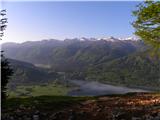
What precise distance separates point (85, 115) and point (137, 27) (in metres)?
21.9

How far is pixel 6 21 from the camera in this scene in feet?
143

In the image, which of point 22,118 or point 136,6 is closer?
point 22,118

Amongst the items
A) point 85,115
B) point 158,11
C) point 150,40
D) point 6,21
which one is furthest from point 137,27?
point 85,115

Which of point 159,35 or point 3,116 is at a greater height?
point 159,35

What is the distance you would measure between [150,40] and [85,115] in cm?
2171

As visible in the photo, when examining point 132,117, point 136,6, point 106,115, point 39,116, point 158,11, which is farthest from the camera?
point 136,6

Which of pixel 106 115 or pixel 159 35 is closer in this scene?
pixel 106 115

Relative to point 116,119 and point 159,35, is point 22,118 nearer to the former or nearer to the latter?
point 116,119

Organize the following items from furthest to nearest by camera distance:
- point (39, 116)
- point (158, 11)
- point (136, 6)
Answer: point (136, 6), point (158, 11), point (39, 116)

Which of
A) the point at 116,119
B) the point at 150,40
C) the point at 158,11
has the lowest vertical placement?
the point at 116,119

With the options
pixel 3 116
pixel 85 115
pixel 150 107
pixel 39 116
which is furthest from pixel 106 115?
pixel 3 116

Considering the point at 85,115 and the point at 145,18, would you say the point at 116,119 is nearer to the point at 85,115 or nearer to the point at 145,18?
the point at 85,115

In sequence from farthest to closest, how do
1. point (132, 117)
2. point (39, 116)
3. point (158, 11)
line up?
point (158, 11) → point (39, 116) → point (132, 117)

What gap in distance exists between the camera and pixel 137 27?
4697 cm
